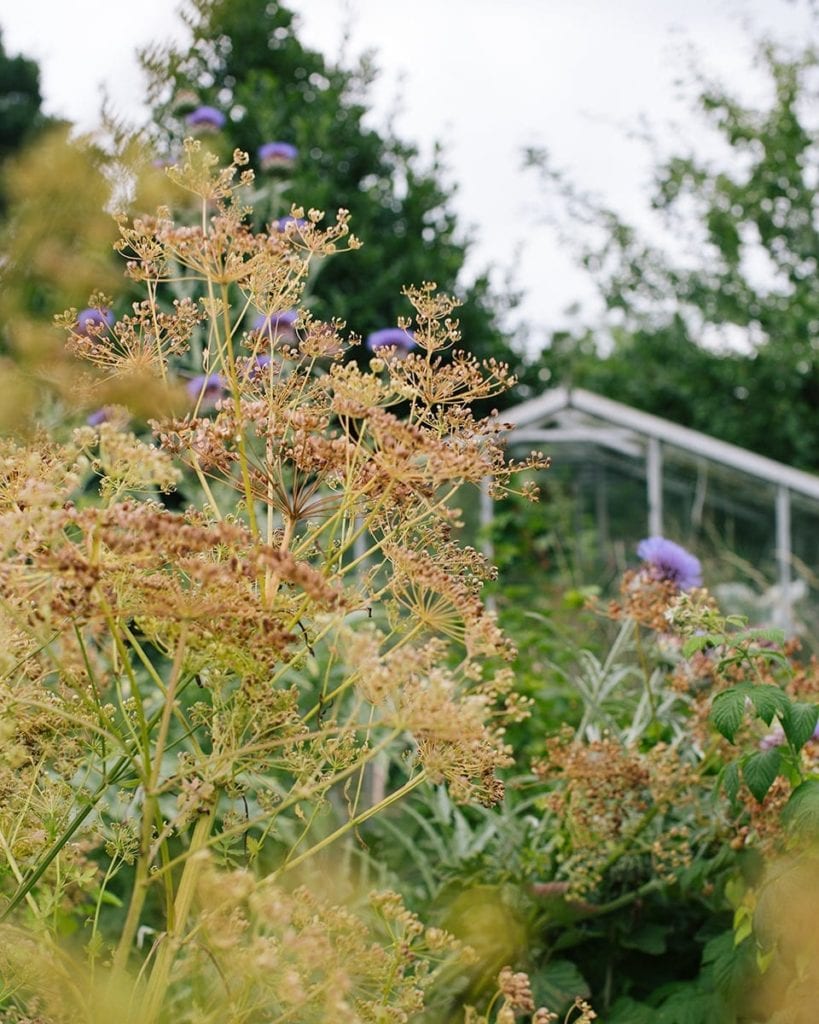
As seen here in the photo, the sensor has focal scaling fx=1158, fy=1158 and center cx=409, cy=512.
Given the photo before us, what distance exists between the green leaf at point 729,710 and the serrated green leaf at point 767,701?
2 centimetres

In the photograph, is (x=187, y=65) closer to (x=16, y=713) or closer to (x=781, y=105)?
(x=16, y=713)

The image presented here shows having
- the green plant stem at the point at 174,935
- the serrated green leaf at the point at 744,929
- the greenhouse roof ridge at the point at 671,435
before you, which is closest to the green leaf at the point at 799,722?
the serrated green leaf at the point at 744,929

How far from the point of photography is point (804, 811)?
1599 millimetres

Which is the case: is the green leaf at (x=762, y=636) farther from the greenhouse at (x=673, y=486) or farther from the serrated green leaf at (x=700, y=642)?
the greenhouse at (x=673, y=486)

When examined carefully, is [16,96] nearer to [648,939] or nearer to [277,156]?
[277,156]

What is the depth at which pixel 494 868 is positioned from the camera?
2443 millimetres

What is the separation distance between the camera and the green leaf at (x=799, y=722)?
5.50 ft

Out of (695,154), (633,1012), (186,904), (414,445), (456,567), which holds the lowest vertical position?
(633,1012)

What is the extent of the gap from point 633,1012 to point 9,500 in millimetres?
1448

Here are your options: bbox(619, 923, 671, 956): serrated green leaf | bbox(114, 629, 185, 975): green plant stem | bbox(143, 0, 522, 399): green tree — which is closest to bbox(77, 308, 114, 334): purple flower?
bbox(114, 629, 185, 975): green plant stem

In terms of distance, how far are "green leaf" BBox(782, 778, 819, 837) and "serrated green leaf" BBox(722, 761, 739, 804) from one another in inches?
3.6

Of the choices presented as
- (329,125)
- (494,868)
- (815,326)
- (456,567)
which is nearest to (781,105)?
(815,326)

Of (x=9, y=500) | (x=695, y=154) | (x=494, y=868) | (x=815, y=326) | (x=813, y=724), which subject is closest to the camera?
(x=9, y=500)

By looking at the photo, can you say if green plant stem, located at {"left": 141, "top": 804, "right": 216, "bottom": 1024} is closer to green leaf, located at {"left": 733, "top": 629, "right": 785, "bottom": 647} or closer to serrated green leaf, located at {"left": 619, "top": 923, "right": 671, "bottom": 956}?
green leaf, located at {"left": 733, "top": 629, "right": 785, "bottom": 647}
